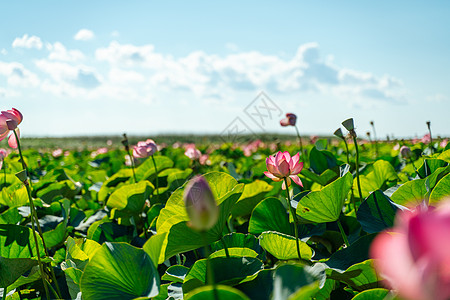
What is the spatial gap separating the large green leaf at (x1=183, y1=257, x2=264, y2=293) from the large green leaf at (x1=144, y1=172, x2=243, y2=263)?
56 millimetres

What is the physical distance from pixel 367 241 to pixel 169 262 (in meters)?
0.54

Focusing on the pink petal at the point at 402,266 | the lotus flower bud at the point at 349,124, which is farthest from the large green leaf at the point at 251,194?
the pink petal at the point at 402,266

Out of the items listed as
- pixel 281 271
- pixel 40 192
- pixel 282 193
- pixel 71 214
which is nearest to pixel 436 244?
pixel 281 271

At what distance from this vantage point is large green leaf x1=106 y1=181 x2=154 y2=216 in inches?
54.6

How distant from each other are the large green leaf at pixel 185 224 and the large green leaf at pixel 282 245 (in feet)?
0.36

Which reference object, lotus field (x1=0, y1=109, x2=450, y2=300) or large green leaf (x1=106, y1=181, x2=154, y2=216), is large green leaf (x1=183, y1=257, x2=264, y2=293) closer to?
lotus field (x1=0, y1=109, x2=450, y2=300)

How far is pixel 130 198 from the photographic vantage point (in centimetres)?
141

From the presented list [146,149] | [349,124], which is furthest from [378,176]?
[146,149]

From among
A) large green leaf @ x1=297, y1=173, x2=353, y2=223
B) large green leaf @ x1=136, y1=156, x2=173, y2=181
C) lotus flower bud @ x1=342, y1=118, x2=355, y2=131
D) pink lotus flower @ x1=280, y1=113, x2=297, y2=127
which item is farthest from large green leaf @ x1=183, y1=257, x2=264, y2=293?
pink lotus flower @ x1=280, y1=113, x2=297, y2=127

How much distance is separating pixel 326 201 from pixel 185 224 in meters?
0.34

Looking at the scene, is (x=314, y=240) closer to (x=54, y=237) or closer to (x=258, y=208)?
(x=258, y=208)

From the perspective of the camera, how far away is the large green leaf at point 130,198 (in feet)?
4.55

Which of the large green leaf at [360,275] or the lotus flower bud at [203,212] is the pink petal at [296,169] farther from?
the lotus flower bud at [203,212]

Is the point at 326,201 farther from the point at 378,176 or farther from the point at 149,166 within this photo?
the point at 149,166
